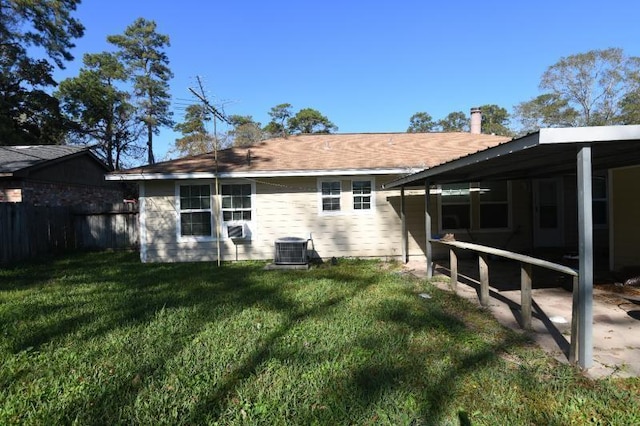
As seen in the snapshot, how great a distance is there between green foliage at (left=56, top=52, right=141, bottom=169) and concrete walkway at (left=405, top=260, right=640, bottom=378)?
28.4m

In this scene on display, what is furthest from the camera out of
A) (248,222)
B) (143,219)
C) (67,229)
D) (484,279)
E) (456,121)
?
(456,121)

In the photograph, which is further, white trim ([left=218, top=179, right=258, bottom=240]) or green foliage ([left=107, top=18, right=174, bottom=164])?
green foliage ([left=107, top=18, right=174, bottom=164])

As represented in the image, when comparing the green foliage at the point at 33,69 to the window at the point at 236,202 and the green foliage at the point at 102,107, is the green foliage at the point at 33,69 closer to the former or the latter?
the green foliage at the point at 102,107

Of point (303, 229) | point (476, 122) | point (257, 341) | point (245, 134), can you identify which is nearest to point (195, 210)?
point (303, 229)

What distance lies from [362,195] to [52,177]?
1242 cm

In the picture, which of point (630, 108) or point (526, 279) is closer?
point (526, 279)

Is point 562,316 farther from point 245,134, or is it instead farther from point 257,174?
point 245,134

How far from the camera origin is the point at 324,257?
9.95m

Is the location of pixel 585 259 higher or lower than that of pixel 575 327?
higher

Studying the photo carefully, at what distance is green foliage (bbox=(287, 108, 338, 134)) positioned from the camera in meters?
46.4

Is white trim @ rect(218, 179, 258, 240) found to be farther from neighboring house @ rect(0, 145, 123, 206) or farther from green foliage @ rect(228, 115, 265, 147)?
green foliage @ rect(228, 115, 265, 147)

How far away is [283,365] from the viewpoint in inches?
136

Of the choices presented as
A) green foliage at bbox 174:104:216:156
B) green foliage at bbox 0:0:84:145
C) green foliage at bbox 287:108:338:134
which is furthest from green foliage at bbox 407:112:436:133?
green foliage at bbox 0:0:84:145

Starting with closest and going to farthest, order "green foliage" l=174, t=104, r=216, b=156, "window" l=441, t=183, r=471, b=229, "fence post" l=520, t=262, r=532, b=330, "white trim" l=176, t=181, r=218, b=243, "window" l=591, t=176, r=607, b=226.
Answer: "fence post" l=520, t=262, r=532, b=330 < "window" l=591, t=176, r=607, b=226 < "white trim" l=176, t=181, r=218, b=243 < "window" l=441, t=183, r=471, b=229 < "green foliage" l=174, t=104, r=216, b=156
